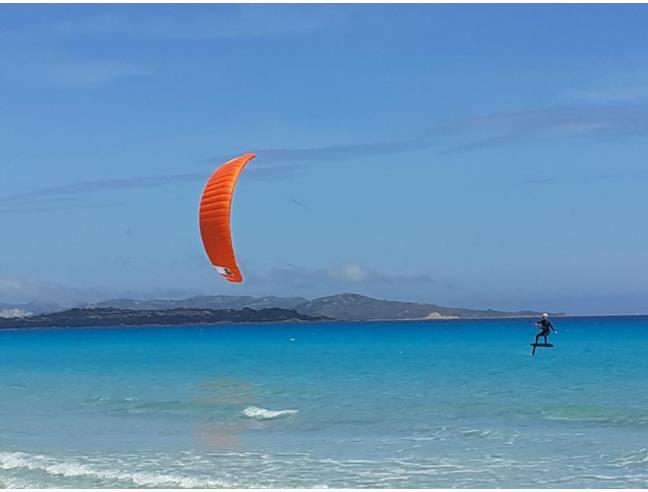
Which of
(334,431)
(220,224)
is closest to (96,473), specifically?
(220,224)

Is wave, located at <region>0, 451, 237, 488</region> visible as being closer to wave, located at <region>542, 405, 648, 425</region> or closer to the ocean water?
the ocean water

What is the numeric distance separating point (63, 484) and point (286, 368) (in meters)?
28.9

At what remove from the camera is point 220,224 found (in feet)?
60.7

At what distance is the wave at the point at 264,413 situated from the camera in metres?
23.3

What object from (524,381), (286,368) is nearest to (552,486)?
(524,381)

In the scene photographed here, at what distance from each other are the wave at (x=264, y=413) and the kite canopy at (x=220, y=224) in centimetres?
539

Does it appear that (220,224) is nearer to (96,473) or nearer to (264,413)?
(96,473)

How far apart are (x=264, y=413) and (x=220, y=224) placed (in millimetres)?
7081

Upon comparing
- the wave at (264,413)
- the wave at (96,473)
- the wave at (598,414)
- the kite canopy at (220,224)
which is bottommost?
the wave at (96,473)

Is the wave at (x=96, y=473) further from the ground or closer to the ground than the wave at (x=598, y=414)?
closer to the ground

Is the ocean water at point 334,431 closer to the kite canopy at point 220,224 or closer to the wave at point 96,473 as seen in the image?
the wave at point 96,473

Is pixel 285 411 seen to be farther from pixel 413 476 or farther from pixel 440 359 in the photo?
pixel 440 359

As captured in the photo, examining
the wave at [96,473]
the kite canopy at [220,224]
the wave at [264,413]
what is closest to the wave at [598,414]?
the wave at [264,413]

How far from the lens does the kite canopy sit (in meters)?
18.5
